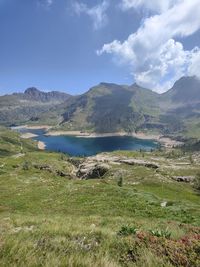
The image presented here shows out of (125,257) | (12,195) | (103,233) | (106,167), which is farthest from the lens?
(106,167)

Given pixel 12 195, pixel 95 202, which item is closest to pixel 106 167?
pixel 12 195

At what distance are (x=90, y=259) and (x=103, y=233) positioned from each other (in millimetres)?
4274

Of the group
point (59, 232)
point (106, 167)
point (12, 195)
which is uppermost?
point (59, 232)

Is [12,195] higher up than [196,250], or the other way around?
[196,250]

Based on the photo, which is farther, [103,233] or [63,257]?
[103,233]

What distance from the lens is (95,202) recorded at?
3897 cm

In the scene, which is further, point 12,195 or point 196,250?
point 12,195

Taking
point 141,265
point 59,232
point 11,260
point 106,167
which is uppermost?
point 11,260

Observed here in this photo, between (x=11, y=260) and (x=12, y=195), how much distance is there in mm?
44975

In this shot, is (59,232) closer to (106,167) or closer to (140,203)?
(140,203)

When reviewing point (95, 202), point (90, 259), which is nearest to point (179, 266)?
point (90, 259)

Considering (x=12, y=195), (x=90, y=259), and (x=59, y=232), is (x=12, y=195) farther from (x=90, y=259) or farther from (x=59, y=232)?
(x=90, y=259)

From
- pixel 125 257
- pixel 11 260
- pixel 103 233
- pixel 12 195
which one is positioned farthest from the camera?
pixel 12 195

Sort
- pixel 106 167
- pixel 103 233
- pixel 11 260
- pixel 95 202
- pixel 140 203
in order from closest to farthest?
1. pixel 11 260
2. pixel 103 233
3. pixel 140 203
4. pixel 95 202
5. pixel 106 167
